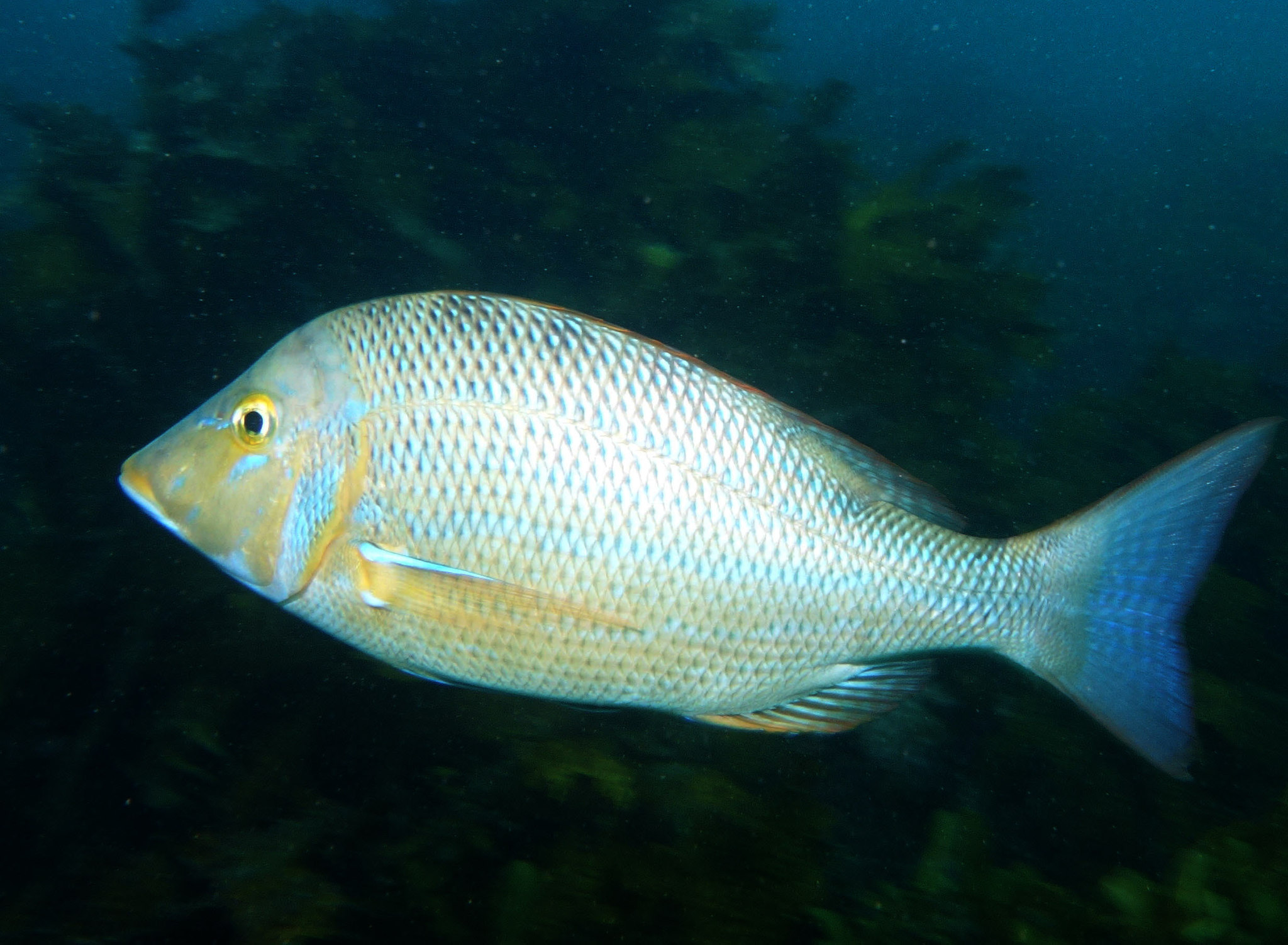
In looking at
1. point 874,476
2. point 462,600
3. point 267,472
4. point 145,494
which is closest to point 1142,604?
point 874,476

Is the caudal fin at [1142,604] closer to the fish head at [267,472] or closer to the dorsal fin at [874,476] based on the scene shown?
the dorsal fin at [874,476]

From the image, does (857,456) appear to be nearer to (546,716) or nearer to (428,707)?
(546,716)

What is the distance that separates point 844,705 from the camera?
7.37 feet

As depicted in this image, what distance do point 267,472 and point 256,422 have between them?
0.16 m

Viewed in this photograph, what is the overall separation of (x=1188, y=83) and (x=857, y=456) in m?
55.6

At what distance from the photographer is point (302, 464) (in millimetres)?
1953

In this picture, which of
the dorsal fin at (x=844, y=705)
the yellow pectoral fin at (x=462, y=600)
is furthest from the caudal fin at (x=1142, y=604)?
the yellow pectoral fin at (x=462, y=600)

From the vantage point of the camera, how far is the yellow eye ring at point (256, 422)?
1985 mm

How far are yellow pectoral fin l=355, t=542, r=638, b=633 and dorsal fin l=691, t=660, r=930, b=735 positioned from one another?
618 millimetres

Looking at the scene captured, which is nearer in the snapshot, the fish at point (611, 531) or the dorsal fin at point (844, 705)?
the fish at point (611, 531)

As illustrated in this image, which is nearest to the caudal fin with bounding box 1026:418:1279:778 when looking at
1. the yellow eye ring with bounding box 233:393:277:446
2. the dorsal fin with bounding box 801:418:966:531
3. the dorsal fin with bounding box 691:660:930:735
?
the dorsal fin with bounding box 801:418:966:531

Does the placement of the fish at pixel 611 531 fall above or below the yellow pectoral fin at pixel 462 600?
above

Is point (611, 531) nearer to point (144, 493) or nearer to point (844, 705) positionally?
point (844, 705)

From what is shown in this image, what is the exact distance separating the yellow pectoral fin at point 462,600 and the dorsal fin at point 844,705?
62cm
